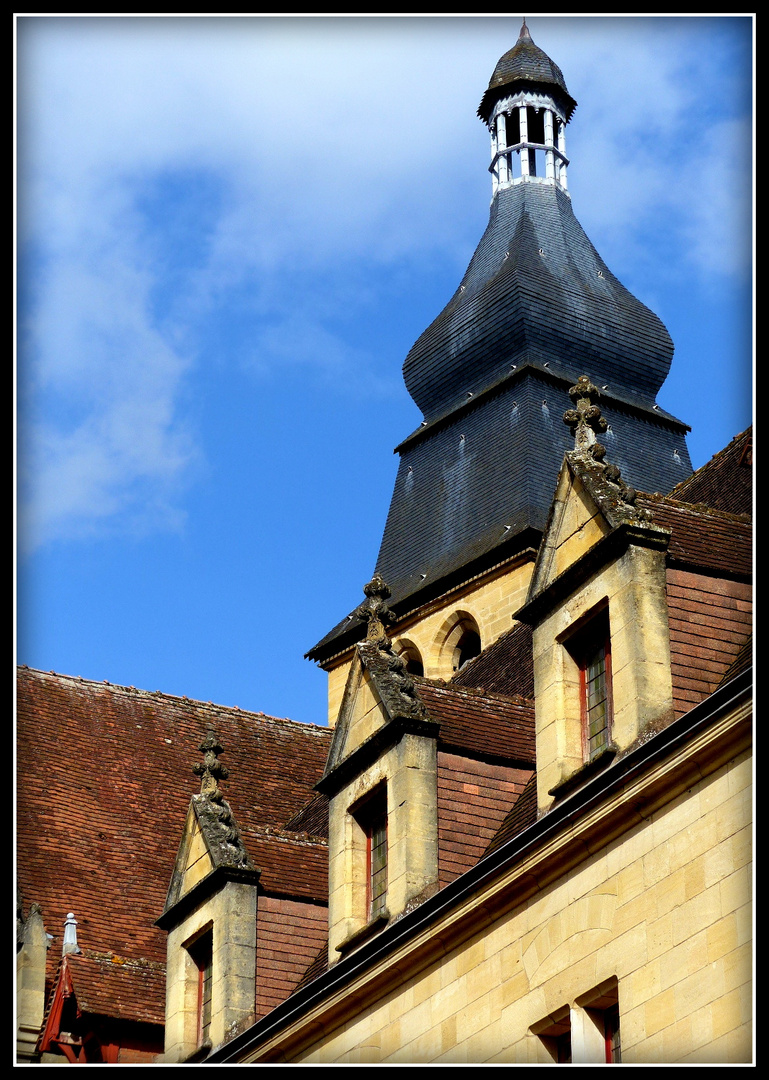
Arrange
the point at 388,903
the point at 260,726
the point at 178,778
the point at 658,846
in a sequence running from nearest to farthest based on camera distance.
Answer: the point at 658,846
the point at 388,903
the point at 178,778
the point at 260,726

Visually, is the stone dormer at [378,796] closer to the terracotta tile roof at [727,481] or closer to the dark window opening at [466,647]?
the terracotta tile roof at [727,481]

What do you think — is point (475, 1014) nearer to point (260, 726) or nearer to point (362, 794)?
point (362, 794)

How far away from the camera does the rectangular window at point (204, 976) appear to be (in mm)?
21531

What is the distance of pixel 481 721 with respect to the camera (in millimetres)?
19172

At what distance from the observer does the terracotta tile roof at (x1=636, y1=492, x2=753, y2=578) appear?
54.7 feet

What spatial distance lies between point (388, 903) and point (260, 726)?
523 inches

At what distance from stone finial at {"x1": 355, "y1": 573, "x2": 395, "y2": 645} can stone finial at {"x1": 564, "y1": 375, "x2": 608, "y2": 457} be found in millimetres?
2907

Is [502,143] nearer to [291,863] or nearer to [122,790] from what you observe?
[122,790]

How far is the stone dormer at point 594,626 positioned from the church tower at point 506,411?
19566 millimetres

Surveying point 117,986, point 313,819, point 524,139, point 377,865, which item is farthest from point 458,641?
point 377,865

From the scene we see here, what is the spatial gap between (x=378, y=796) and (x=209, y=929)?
349 centimetres

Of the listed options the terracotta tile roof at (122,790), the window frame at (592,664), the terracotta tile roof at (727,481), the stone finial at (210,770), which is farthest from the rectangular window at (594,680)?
the stone finial at (210,770)

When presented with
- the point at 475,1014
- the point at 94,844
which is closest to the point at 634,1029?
the point at 475,1014
